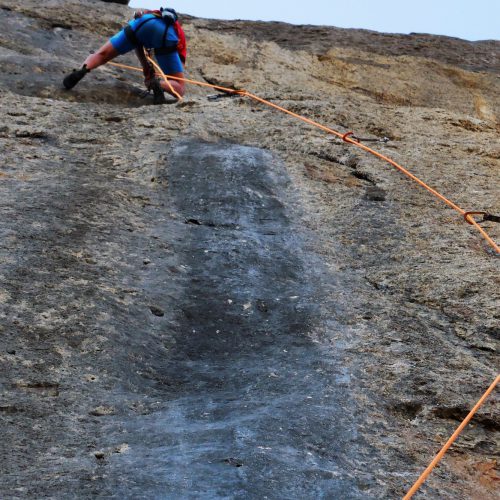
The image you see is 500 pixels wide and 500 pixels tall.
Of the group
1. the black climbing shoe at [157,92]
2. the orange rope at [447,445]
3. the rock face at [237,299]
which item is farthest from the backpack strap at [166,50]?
the orange rope at [447,445]

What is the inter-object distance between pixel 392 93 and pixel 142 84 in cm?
255

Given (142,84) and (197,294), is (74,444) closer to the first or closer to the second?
(197,294)

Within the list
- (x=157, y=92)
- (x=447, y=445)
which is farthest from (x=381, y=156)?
(x=447, y=445)

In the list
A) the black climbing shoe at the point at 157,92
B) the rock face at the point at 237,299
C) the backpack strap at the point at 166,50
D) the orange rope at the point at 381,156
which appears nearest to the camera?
the rock face at the point at 237,299

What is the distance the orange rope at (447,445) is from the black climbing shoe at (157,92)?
439 centimetres

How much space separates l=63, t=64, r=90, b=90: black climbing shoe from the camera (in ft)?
21.7

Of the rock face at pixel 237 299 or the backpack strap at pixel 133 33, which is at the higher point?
the backpack strap at pixel 133 33

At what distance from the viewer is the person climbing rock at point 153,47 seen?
273 inches

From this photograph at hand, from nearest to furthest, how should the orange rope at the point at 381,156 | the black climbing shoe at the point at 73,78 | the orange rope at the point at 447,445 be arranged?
the orange rope at the point at 447,445 < the orange rope at the point at 381,156 < the black climbing shoe at the point at 73,78

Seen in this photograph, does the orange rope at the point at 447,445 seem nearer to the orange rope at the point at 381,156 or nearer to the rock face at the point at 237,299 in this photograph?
the rock face at the point at 237,299

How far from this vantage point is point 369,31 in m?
9.61

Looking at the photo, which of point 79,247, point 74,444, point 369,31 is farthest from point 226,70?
point 74,444

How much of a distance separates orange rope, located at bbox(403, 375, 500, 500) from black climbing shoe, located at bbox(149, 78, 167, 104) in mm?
4389

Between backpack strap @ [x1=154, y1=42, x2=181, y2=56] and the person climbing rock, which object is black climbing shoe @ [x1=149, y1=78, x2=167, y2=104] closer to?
the person climbing rock
